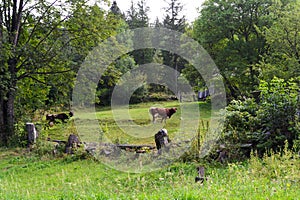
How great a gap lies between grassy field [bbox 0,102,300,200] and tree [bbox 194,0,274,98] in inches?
488

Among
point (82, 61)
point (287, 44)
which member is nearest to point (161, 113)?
point (82, 61)

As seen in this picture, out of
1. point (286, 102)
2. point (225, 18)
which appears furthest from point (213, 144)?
point (225, 18)

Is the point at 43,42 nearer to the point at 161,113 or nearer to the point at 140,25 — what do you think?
the point at 161,113

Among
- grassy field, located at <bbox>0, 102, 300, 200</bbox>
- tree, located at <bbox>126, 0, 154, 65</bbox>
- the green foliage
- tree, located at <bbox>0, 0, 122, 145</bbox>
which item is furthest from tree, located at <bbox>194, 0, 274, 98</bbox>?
grassy field, located at <bbox>0, 102, 300, 200</bbox>

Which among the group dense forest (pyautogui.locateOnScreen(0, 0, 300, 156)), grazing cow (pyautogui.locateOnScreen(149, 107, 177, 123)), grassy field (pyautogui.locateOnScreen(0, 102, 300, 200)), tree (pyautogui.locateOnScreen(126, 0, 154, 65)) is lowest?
grassy field (pyautogui.locateOnScreen(0, 102, 300, 200))

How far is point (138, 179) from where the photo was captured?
4.75 metres

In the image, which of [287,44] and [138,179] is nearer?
[138,179]

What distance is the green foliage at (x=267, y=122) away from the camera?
19.5ft

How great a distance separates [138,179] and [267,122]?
3.19 metres

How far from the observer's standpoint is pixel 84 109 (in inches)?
663

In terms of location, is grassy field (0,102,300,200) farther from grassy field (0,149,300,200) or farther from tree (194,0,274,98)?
tree (194,0,274,98)

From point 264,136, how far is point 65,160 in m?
4.46

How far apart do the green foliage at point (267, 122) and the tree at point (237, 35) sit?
34.9ft

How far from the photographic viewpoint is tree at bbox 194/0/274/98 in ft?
57.4
